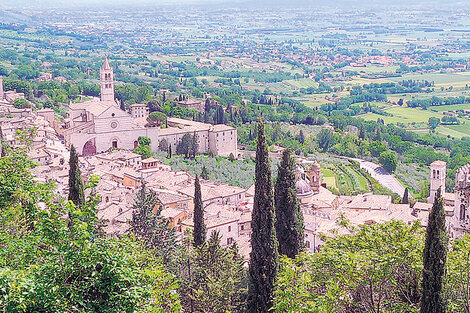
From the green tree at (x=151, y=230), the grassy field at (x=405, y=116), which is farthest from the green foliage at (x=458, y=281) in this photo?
the grassy field at (x=405, y=116)

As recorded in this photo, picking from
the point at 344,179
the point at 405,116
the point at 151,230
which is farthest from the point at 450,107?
the point at 151,230

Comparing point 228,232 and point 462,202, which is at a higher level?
point 462,202

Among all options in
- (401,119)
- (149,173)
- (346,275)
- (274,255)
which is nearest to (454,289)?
(346,275)

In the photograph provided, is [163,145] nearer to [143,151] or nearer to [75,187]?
[143,151]

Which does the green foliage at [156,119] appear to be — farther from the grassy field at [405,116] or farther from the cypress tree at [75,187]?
the cypress tree at [75,187]

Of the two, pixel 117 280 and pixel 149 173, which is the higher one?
pixel 117 280

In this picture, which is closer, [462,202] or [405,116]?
[462,202]

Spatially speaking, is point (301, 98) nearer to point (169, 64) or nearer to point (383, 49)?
point (169, 64)

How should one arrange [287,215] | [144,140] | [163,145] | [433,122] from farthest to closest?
[433,122]
[163,145]
[144,140]
[287,215]
